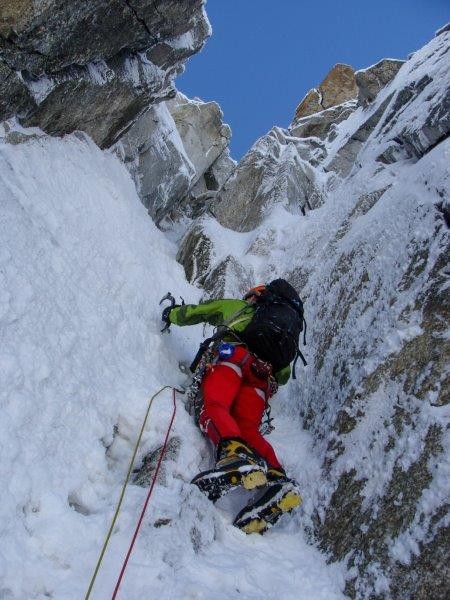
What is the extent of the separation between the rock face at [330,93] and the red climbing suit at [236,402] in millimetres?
44033

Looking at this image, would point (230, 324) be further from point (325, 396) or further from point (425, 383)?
point (425, 383)

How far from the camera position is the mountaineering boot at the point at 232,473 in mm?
5203

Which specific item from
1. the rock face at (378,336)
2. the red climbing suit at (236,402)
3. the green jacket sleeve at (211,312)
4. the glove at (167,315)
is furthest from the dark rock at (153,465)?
the glove at (167,315)

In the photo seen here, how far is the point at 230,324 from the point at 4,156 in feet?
16.4

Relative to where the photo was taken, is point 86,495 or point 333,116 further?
point 333,116

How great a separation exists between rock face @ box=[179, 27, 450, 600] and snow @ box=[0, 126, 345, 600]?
1.54 feet

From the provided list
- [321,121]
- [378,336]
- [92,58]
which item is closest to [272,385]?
[378,336]

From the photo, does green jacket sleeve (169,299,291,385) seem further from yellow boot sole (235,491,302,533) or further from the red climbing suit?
yellow boot sole (235,491,302,533)

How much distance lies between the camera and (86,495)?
4688mm

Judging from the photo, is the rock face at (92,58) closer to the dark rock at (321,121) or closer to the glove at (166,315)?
the glove at (166,315)

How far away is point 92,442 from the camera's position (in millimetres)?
5293

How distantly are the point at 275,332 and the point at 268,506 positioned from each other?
7.64ft

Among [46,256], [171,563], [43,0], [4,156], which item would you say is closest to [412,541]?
[171,563]

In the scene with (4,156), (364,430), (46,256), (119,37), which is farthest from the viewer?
(119,37)
